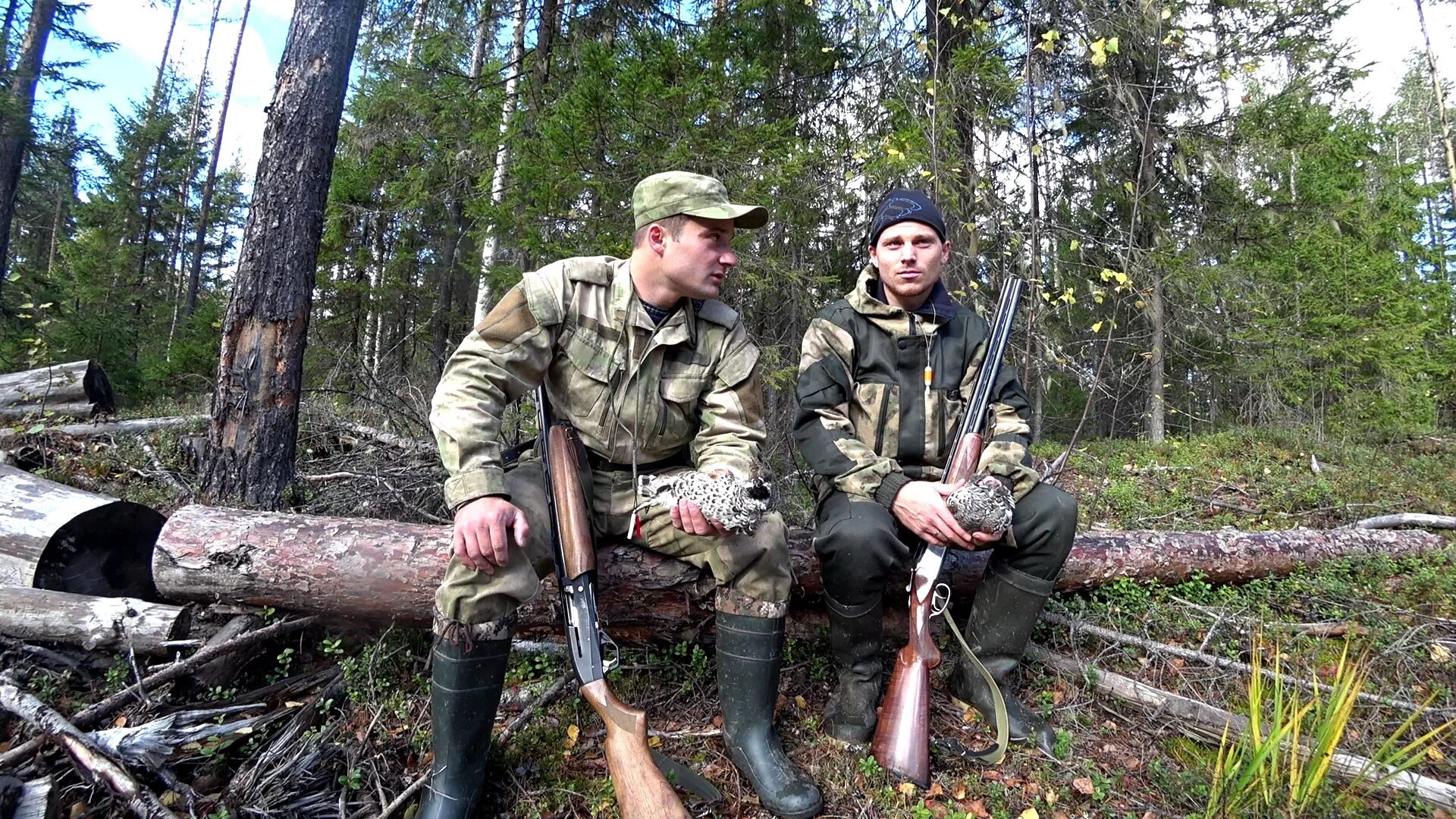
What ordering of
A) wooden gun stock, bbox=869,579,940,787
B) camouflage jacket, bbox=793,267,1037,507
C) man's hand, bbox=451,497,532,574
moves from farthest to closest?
1. camouflage jacket, bbox=793,267,1037,507
2. wooden gun stock, bbox=869,579,940,787
3. man's hand, bbox=451,497,532,574

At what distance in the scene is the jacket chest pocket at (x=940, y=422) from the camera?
3.24m

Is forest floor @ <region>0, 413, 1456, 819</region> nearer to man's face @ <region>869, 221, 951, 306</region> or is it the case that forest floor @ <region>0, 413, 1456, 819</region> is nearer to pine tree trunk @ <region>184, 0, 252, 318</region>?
man's face @ <region>869, 221, 951, 306</region>

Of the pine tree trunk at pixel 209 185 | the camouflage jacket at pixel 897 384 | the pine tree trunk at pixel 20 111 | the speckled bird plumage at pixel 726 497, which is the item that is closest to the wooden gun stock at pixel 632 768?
the speckled bird plumage at pixel 726 497

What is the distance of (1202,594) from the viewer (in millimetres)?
3893

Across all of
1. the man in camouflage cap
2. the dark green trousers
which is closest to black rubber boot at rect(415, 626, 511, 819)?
the man in camouflage cap

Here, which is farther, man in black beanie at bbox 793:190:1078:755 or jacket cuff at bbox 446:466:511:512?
man in black beanie at bbox 793:190:1078:755

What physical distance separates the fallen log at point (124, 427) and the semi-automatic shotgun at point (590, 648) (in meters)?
6.45

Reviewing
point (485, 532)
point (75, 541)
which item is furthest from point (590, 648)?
point (75, 541)

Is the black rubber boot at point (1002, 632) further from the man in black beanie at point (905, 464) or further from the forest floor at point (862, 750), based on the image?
the forest floor at point (862, 750)

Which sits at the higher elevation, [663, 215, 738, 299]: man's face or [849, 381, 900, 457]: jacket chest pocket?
[663, 215, 738, 299]: man's face

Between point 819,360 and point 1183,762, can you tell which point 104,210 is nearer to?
point 819,360

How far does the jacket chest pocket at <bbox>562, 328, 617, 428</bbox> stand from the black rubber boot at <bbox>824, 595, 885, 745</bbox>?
51.0 inches

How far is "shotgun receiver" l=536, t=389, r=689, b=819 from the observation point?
2.03 m

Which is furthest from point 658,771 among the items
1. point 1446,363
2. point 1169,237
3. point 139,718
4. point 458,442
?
point 1446,363
